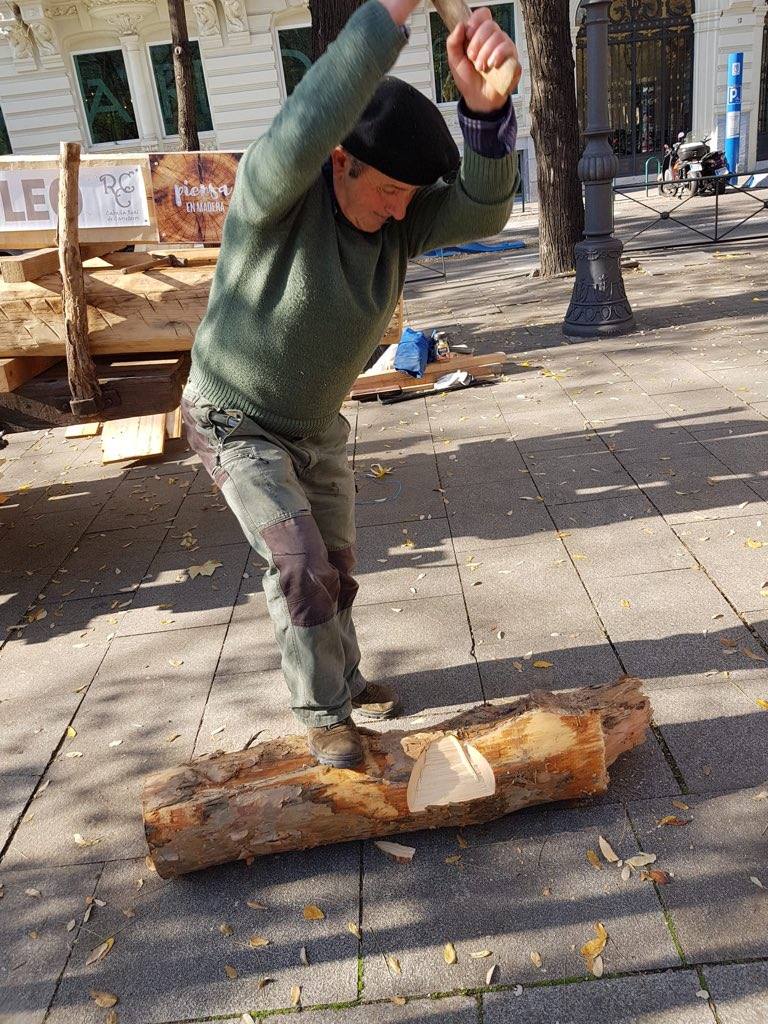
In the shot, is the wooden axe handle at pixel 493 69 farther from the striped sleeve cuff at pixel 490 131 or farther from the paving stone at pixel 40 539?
the paving stone at pixel 40 539

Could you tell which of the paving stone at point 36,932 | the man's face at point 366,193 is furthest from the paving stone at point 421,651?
the man's face at point 366,193

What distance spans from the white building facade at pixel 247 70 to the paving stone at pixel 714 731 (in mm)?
21808

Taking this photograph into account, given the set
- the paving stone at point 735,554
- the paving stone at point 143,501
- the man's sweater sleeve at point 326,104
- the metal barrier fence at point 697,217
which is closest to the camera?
the man's sweater sleeve at point 326,104

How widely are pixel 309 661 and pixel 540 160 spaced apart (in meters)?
10.3

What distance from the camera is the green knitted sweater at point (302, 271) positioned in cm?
201

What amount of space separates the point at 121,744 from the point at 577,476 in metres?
3.20

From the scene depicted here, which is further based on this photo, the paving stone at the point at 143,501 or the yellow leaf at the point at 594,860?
the paving stone at the point at 143,501

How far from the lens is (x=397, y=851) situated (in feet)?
8.48

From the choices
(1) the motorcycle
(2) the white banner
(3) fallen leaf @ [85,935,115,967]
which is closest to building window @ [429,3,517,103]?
(1) the motorcycle

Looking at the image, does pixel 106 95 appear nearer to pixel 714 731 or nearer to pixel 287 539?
pixel 287 539

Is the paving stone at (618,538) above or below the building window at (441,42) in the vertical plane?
below

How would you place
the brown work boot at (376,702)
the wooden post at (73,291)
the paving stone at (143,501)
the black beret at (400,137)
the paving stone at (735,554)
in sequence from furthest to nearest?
1. the paving stone at (143,501)
2. the wooden post at (73,291)
3. the paving stone at (735,554)
4. the brown work boot at (376,702)
5. the black beret at (400,137)

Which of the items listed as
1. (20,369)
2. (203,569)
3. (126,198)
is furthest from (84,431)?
(126,198)

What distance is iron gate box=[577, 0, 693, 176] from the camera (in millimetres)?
23531
